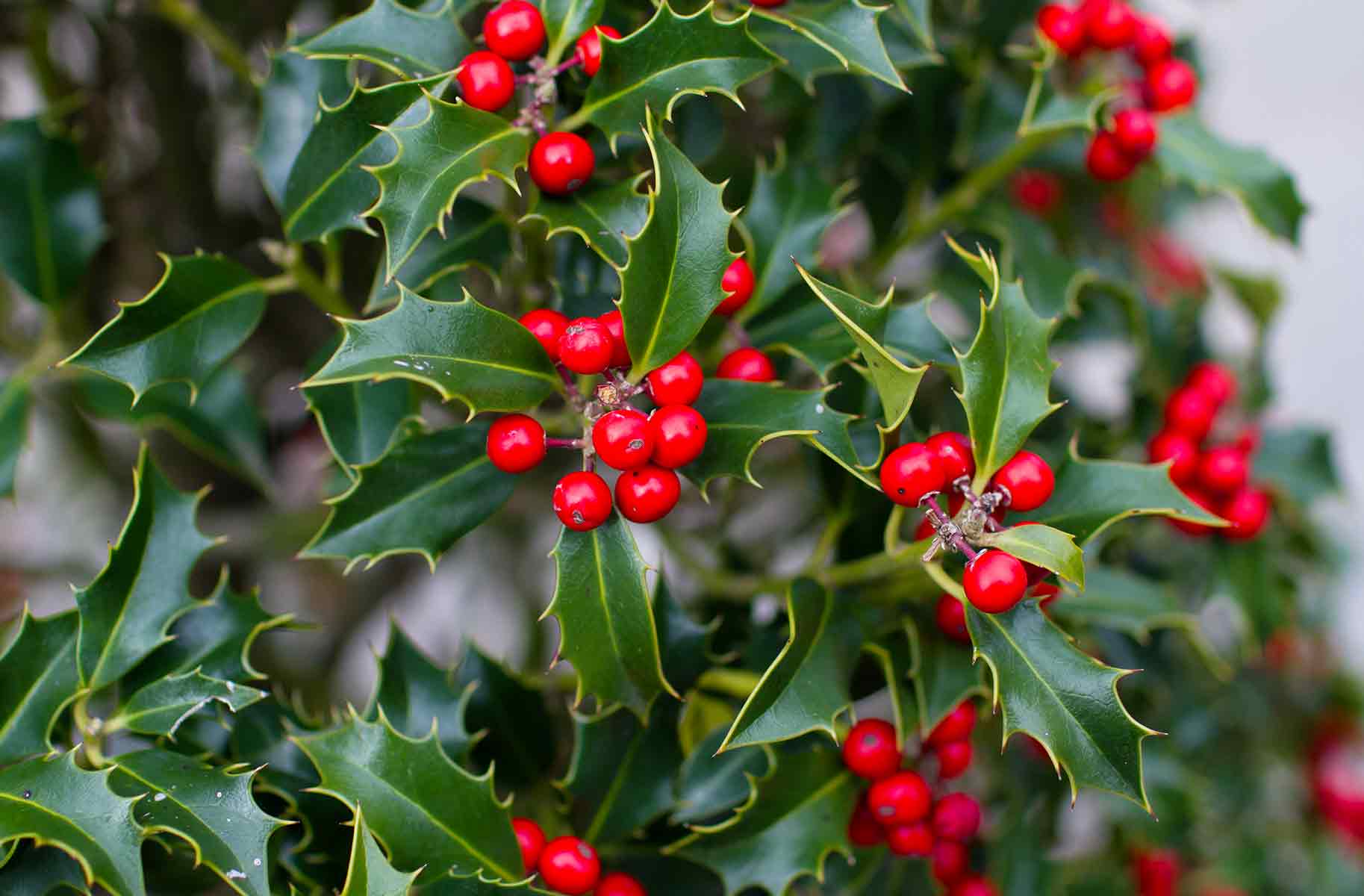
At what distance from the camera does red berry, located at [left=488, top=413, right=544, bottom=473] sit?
63cm

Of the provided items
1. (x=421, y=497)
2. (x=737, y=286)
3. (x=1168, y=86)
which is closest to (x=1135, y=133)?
(x=1168, y=86)

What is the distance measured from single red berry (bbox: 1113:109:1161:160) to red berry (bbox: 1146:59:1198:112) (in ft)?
0.14

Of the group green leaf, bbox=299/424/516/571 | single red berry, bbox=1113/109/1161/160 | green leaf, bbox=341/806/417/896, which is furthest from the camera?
single red berry, bbox=1113/109/1161/160

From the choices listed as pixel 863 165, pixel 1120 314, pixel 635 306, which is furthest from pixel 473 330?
pixel 1120 314

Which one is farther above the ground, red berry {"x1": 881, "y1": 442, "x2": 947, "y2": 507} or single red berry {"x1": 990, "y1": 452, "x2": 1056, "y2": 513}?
red berry {"x1": 881, "y1": 442, "x2": 947, "y2": 507}

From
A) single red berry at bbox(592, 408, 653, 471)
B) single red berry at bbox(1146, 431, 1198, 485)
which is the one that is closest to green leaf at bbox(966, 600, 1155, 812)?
single red berry at bbox(592, 408, 653, 471)

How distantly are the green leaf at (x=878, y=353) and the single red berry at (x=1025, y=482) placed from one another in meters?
0.09

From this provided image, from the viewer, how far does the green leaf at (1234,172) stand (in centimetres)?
88

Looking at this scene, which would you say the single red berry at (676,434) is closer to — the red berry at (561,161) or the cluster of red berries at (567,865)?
the red berry at (561,161)

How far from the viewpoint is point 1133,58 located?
95cm

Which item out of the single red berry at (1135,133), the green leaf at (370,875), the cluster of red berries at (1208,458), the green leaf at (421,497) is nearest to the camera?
the green leaf at (370,875)

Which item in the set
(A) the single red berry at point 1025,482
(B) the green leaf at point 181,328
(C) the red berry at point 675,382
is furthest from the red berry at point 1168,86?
(B) the green leaf at point 181,328

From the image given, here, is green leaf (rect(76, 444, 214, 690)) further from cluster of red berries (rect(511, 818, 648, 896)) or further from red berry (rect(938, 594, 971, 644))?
red berry (rect(938, 594, 971, 644))

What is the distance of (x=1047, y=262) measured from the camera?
0.96 m
